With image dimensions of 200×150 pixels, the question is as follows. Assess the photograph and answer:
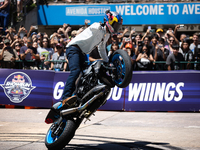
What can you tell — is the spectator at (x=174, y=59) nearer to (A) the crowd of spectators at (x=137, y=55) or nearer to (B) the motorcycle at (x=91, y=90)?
(A) the crowd of spectators at (x=137, y=55)

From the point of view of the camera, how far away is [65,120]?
509 cm

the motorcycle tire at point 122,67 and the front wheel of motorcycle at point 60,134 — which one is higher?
the motorcycle tire at point 122,67

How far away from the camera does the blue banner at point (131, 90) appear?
9.43 m

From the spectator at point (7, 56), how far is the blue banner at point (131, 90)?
23.0 inches

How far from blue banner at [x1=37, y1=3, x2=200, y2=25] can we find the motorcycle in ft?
35.2

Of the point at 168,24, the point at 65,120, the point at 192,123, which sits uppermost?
the point at 168,24

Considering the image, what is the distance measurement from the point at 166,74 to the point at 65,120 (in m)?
5.21

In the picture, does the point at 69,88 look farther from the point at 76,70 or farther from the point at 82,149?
the point at 82,149

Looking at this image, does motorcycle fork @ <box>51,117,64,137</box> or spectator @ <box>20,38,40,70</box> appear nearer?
motorcycle fork @ <box>51,117,64,137</box>

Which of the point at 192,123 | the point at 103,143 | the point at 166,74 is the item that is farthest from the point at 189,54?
the point at 103,143

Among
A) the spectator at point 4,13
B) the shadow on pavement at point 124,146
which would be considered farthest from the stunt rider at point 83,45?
the spectator at point 4,13

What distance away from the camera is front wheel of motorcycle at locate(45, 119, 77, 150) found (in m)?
4.79

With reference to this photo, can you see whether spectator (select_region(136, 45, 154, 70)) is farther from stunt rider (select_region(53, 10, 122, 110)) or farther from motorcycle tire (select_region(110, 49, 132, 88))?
motorcycle tire (select_region(110, 49, 132, 88))

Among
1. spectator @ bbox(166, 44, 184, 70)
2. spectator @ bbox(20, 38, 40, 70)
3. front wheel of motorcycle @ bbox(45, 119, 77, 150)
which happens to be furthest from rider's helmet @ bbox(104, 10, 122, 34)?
spectator @ bbox(20, 38, 40, 70)
